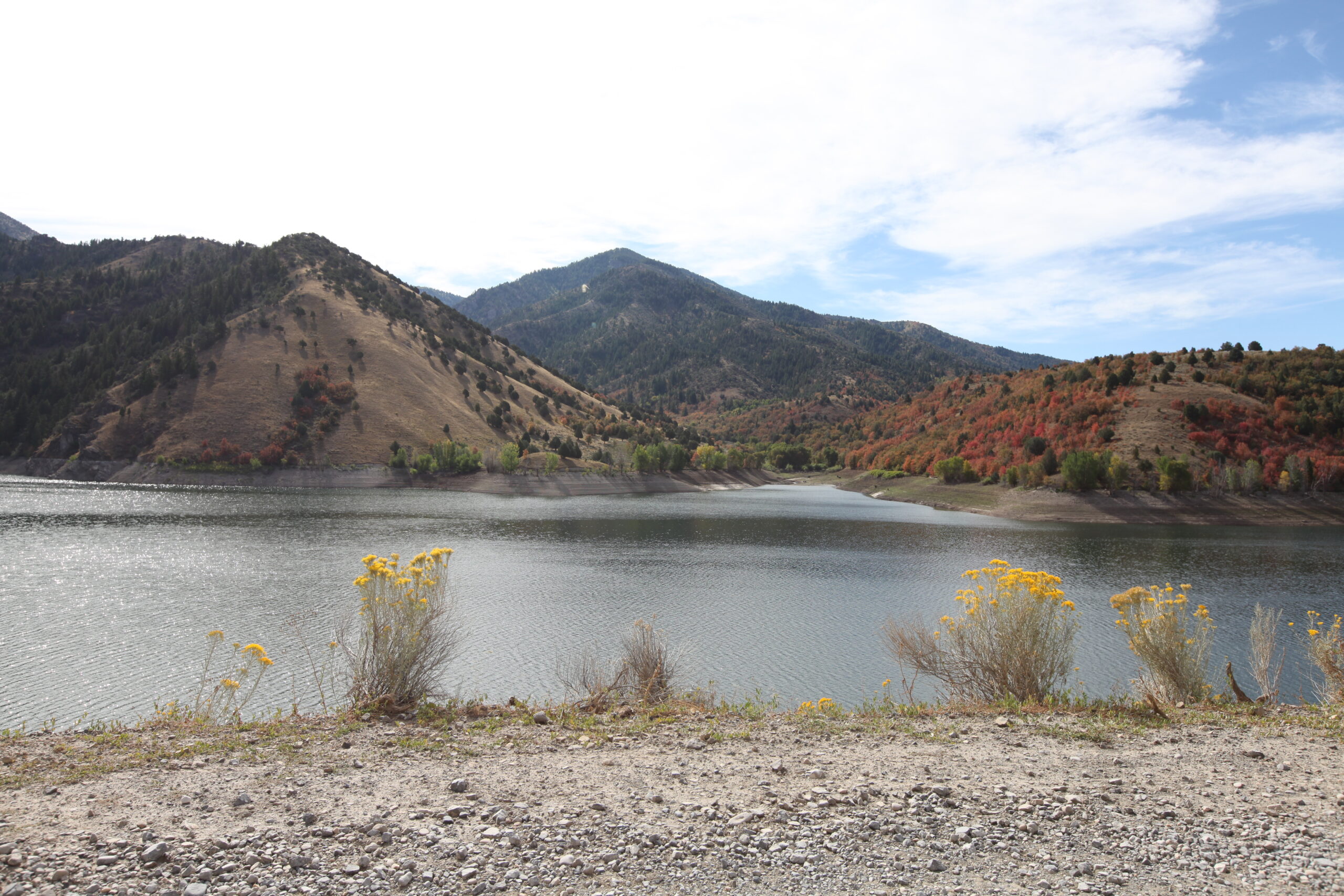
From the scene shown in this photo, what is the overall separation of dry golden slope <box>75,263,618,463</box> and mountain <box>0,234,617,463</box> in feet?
0.91

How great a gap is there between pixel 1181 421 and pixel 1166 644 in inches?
3327

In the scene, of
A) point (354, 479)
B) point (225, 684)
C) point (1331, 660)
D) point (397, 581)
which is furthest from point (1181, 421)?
point (354, 479)

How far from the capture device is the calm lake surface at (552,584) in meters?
18.1

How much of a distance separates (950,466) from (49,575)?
97808 mm

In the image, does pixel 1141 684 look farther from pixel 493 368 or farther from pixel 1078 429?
pixel 493 368

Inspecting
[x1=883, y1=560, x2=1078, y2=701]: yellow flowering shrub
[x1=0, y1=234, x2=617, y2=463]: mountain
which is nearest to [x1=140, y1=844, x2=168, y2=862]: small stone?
[x1=883, y1=560, x2=1078, y2=701]: yellow flowering shrub

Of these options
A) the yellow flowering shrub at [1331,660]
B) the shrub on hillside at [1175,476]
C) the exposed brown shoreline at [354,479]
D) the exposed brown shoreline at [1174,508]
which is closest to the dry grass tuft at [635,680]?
the yellow flowering shrub at [1331,660]

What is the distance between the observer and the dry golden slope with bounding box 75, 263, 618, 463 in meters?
96.0

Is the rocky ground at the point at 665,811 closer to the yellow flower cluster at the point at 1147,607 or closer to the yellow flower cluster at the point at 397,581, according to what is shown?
the yellow flower cluster at the point at 397,581

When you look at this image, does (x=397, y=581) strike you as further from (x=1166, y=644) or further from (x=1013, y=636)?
(x=1166, y=644)

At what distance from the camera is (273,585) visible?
91.9 ft

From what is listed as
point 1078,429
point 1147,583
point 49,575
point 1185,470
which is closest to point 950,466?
point 1078,429

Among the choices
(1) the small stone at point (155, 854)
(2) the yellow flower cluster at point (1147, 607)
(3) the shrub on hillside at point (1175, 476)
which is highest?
(3) the shrub on hillside at point (1175, 476)

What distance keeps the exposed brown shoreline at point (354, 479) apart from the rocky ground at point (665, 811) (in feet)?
289
